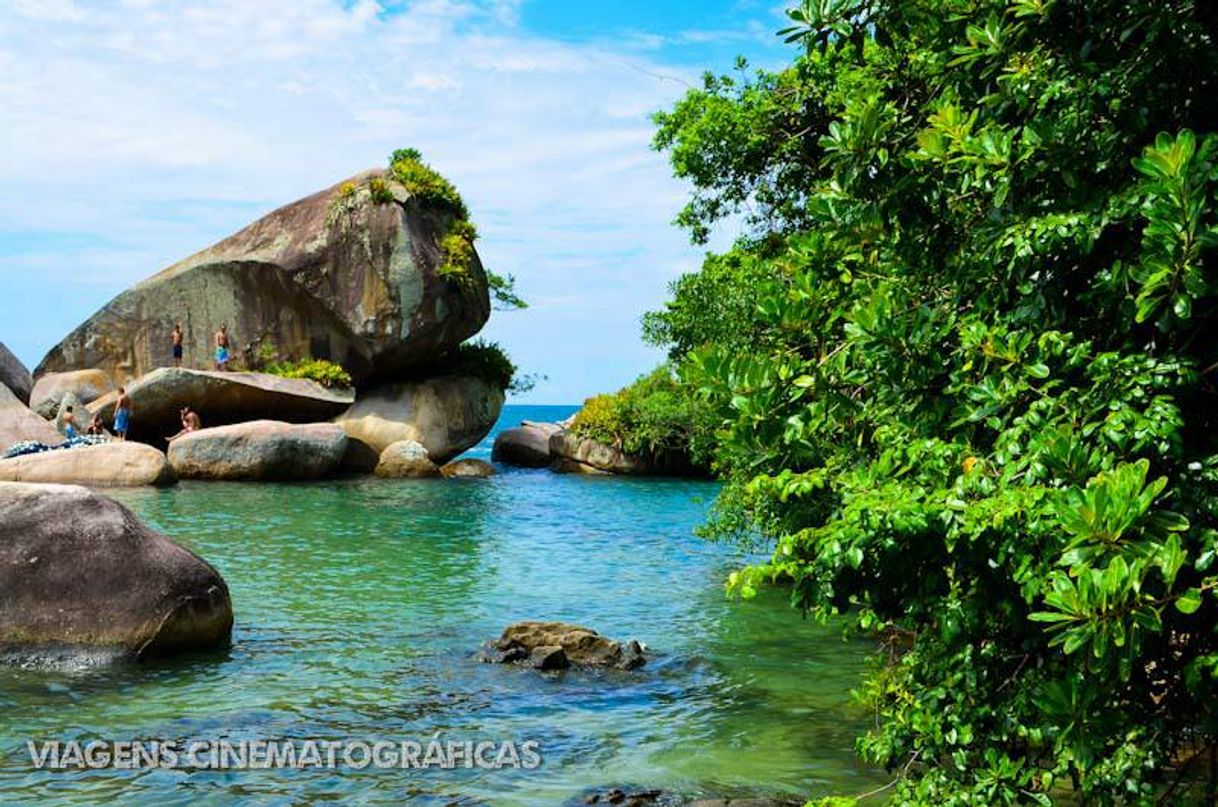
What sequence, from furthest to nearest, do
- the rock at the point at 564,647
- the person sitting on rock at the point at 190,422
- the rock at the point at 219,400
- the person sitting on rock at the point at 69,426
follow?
the rock at the point at 219,400 < the person sitting on rock at the point at 190,422 < the person sitting on rock at the point at 69,426 < the rock at the point at 564,647

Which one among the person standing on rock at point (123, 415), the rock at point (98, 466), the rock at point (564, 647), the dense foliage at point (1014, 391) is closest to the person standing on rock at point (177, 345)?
the person standing on rock at point (123, 415)

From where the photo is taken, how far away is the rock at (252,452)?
3375 cm

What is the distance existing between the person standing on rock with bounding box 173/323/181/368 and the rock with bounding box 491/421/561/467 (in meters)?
12.6

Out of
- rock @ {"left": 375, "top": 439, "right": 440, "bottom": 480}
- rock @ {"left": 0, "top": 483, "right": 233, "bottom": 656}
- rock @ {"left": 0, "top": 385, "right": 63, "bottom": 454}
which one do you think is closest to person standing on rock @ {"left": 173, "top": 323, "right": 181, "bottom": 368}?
rock @ {"left": 0, "top": 385, "right": 63, "bottom": 454}

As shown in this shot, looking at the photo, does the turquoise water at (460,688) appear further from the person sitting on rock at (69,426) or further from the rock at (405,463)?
the person sitting on rock at (69,426)

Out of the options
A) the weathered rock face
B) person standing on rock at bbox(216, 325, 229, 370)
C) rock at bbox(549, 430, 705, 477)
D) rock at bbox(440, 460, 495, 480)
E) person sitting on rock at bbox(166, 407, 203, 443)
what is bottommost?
rock at bbox(440, 460, 495, 480)

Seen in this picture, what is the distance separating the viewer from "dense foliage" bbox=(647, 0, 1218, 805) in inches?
174

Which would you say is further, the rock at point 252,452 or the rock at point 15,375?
the rock at point 15,375

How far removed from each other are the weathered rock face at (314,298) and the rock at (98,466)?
377 inches

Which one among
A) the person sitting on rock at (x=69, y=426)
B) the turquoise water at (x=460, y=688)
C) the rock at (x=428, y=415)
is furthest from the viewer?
the rock at (x=428, y=415)

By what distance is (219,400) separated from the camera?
37.6 meters

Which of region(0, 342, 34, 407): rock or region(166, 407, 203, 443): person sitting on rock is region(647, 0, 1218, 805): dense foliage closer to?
region(166, 407, 203, 443): person sitting on rock

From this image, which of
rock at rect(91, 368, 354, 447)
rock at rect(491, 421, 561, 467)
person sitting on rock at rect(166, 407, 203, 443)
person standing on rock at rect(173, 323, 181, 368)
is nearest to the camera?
person sitting on rock at rect(166, 407, 203, 443)

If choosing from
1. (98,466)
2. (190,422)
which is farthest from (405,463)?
(98,466)
